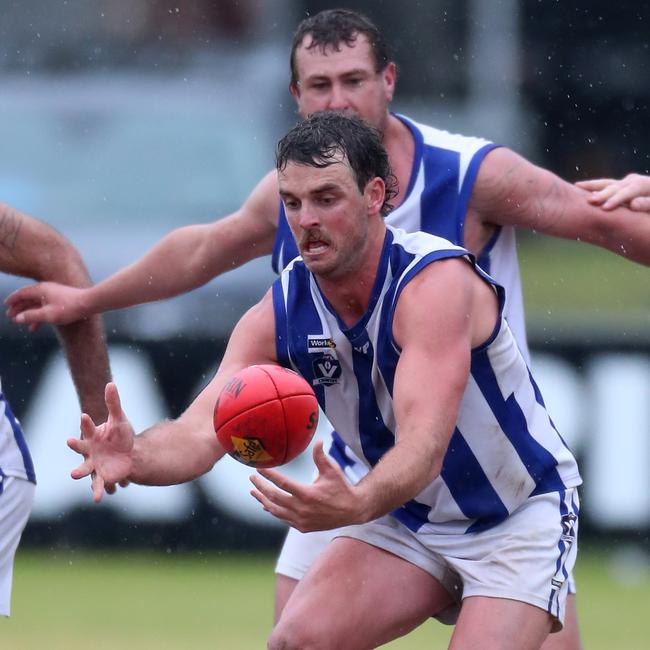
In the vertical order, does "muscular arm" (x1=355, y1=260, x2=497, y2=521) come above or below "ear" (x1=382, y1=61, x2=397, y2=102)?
below

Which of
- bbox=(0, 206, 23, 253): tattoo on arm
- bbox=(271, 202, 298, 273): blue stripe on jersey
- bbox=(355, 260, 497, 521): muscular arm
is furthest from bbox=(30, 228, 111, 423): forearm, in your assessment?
bbox=(355, 260, 497, 521): muscular arm

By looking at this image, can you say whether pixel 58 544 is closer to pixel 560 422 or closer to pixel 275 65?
pixel 560 422

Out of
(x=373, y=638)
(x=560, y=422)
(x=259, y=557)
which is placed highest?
(x=373, y=638)

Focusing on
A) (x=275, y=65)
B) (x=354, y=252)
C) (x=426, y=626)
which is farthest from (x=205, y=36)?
(x=354, y=252)

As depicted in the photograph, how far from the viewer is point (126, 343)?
1041cm

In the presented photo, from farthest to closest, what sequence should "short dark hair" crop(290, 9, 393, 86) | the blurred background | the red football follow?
the blurred background, "short dark hair" crop(290, 9, 393, 86), the red football

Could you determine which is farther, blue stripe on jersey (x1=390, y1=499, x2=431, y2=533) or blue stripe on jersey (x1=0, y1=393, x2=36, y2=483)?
blue stripe on jersey (x1=0, y1=393, x2=36, y2=483)

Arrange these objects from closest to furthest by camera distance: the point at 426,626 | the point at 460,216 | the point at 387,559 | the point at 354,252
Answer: the point at 354,252
the point at 387,559
the point at 460,216
the point at 426,626

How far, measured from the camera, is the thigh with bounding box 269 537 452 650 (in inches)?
204

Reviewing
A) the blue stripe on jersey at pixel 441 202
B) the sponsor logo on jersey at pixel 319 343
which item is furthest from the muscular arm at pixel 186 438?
the blue stripe on jersey at pixel 441 202

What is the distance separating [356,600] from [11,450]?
144 centimetres

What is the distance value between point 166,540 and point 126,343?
137 cm

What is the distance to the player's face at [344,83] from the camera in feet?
20.2

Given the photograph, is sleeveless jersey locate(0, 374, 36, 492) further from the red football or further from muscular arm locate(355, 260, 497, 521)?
muscular arm locate(355, 260, 497, 521)
